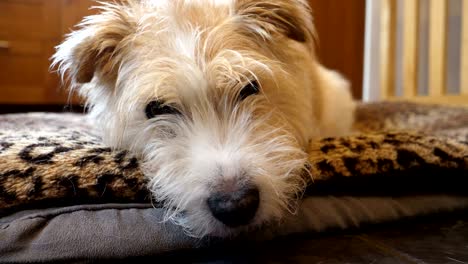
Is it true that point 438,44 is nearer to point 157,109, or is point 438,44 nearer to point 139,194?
point 157,109

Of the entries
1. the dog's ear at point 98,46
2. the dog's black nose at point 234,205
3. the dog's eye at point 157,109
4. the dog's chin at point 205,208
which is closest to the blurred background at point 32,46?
the dog's ear at point 98,46

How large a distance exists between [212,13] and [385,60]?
2.57m

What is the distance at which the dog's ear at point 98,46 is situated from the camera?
4.08 ft

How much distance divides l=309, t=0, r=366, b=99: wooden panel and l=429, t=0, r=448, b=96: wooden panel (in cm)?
93

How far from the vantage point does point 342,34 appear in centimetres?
392

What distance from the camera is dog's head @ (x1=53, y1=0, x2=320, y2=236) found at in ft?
3.13

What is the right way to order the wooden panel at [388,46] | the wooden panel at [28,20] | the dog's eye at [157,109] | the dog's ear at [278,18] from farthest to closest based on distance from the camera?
the wooden panel at [388,46], the wooden panel at [28,20], the dog's ear at [278,18], the dog's eye at [157,109]

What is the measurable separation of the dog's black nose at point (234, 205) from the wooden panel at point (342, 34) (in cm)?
310

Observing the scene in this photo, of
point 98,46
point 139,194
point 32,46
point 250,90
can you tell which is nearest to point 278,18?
point 250,90

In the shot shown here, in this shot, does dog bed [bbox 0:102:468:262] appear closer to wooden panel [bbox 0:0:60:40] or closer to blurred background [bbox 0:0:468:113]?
blurred background [bbox 0:0:468:113]

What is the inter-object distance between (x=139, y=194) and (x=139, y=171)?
0.06m

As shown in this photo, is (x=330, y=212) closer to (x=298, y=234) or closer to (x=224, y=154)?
(x=298, y=234)

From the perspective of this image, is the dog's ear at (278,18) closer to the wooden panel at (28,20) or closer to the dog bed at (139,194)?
the dog bed at (139,194)

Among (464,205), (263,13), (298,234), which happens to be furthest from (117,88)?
(464,205)
